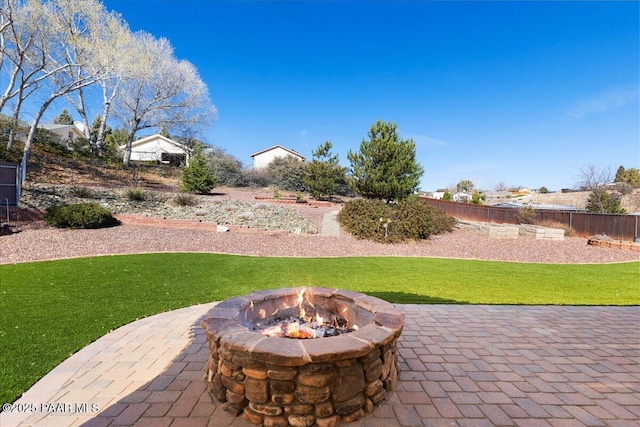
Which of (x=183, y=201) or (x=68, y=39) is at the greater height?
(x=68, y=39)

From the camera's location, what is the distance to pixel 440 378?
2.88 metres

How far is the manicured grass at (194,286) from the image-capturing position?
11.3 ft

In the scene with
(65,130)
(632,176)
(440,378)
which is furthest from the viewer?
(65,130)

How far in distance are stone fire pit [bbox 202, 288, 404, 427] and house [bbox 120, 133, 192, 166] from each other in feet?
115

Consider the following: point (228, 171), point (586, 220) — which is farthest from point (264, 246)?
point (228, 171)

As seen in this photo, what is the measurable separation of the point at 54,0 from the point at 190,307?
61.8ft

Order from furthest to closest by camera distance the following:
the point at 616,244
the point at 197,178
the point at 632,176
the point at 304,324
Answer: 1. the point at 632,176
2. the point at 197,178
3. the point at 616,244
4. the point at 304,324

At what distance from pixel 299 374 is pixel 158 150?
39.3 m

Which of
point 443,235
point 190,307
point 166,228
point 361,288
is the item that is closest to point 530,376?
point 361,288

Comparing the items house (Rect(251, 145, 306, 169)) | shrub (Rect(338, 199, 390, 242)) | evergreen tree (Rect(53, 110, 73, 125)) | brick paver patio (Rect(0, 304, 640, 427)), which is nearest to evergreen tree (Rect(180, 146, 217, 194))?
shrub (Rect(338, 199, 390, 242))

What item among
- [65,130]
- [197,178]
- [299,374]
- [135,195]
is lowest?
[299,374]

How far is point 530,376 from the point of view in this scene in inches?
115

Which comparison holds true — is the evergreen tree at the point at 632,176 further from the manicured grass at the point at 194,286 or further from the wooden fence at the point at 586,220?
the manicured grass at the point at 194,286

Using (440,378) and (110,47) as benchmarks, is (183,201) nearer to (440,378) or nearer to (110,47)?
(110,47)
